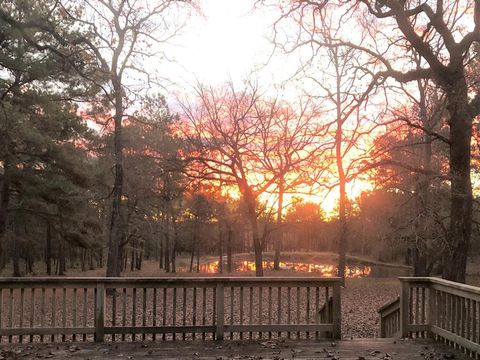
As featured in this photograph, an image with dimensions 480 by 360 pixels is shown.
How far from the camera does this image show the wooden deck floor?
→ 6285 mm

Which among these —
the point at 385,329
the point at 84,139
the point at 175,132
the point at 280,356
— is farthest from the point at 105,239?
the point at 280,356

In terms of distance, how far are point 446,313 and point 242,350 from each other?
10.2ft

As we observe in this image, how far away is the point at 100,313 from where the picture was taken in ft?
22.9

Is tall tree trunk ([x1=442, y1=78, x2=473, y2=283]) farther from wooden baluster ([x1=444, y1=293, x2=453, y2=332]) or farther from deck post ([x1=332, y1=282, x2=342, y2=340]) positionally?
deck post ([x1=332, y1=282, x2=342, y2=340])

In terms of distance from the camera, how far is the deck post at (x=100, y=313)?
6965 millimetres

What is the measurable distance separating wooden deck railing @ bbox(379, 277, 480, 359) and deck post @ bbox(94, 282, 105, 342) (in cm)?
466

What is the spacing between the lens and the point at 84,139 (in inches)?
1051

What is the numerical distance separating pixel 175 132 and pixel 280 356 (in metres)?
20.4

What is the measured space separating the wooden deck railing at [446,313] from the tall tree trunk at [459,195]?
213 centimetres

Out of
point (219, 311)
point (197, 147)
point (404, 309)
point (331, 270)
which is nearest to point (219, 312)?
point (219, 311)

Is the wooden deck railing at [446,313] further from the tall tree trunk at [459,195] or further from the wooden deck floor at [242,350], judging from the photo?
the tall tree trunk at [459,195]

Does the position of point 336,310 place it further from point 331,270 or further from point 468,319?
point 331,270

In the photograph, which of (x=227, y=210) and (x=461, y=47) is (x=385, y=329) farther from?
(x=227, y=210)

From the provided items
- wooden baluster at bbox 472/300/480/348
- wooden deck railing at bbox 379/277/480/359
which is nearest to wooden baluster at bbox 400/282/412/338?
A: wooden deck railing at bbox 379/277/480/359
